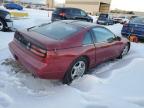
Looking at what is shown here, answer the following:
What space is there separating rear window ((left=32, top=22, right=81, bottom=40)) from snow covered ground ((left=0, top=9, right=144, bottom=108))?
3.39ft

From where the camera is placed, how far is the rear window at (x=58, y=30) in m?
5.32

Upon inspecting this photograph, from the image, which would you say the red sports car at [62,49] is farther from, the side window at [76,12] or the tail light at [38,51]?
the side window at [76,12]

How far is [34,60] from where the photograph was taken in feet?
15.6

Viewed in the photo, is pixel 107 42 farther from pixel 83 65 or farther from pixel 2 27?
pixel 2 27

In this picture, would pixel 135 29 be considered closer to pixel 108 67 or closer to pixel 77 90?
pixel 108 67

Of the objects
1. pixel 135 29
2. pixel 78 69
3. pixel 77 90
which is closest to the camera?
pixel 77 90

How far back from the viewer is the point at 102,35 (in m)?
6.23

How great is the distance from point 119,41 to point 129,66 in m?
0.97

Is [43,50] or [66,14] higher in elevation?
[43,50]

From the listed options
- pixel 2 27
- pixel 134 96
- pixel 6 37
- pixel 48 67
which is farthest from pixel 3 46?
pixel 134 96

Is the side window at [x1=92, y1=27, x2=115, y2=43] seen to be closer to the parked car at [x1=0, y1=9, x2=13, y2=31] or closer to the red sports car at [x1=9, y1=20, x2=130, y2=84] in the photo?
the red sports car at [x1=9, y1=20, x2=130, y2=84]

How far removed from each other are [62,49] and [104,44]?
67.2 inches

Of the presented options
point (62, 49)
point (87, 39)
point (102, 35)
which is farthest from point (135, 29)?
point (62, 49)

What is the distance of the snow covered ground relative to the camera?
4.27 m
